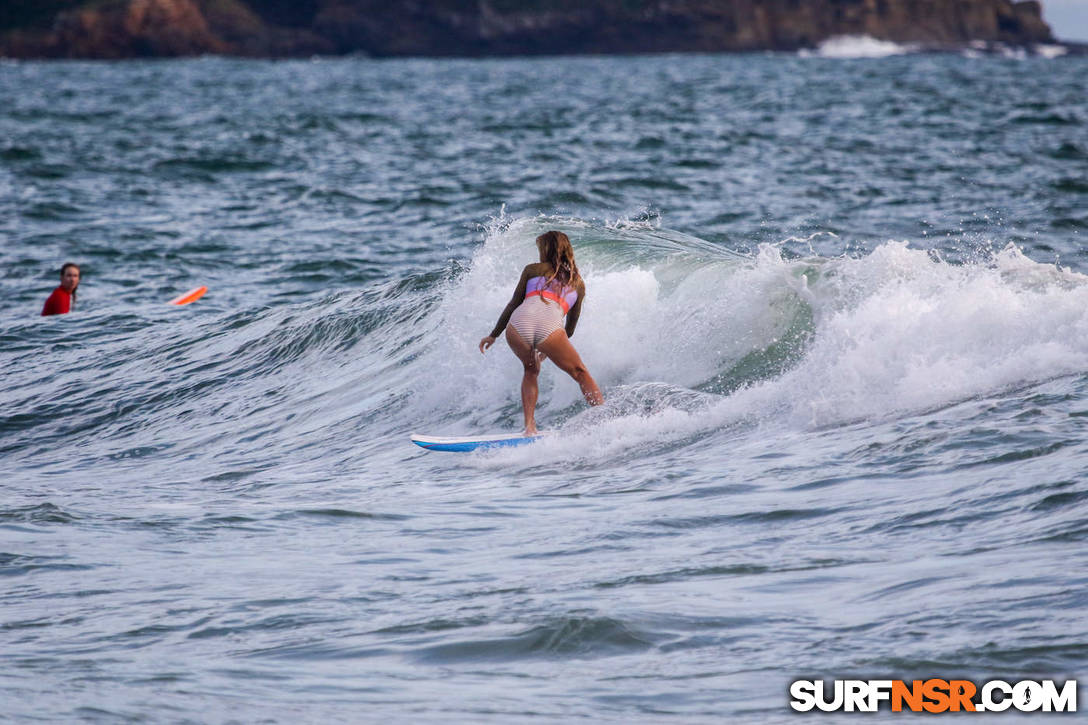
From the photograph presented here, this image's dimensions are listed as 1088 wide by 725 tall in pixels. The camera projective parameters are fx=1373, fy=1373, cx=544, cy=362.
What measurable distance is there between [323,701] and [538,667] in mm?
813

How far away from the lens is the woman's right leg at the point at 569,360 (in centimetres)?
949

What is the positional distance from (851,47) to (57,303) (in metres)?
128

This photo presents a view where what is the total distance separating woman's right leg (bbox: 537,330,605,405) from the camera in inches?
374

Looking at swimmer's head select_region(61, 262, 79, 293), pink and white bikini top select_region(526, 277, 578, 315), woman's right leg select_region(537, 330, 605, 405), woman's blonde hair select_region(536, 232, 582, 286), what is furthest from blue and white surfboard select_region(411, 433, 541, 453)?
swimmer's head select_region(61, 262, 79, 293)

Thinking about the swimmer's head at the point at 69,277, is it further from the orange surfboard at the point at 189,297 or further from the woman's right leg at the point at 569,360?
the woman's right leg at the point at 569,360

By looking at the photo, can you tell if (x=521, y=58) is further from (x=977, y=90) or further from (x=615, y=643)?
(x=615, y=643)

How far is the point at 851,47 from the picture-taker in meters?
134

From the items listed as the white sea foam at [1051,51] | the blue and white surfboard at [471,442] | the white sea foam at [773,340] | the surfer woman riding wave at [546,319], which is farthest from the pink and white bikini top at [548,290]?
the white sea foam at [1051,51]

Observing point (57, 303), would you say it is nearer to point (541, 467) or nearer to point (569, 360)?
point (569, 360)

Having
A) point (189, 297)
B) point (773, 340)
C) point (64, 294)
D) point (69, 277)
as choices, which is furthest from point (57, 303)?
point (773, 340)

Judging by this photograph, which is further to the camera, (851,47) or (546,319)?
(851,47)

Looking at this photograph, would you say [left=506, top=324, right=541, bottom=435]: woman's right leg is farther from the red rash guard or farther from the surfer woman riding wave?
the red rash guard

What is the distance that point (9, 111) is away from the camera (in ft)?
150

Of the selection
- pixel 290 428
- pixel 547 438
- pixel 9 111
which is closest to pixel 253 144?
pixel 9 111
